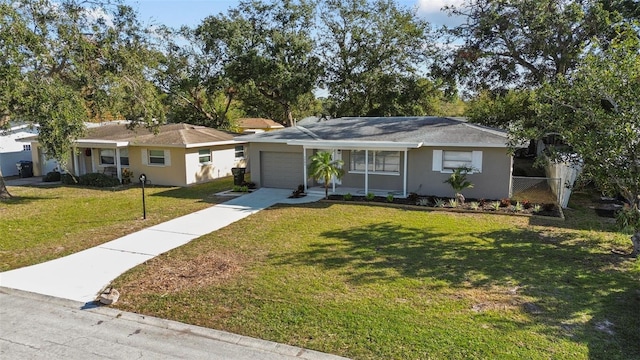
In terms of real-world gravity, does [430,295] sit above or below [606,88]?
below

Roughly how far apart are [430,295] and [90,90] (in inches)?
603

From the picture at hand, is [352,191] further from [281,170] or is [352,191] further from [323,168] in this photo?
[281,170]

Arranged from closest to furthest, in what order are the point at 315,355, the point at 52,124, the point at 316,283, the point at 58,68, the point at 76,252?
1. the point at 315,355
2. the point at 316,283
3. the point at 76,252
4. the point at 52,124
5. the point at 58,68

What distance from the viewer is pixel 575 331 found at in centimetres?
588

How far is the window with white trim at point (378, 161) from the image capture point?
667 inches

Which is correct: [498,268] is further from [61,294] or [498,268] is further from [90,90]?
[90,90]

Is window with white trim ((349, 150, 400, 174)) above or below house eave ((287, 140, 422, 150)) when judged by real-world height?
below

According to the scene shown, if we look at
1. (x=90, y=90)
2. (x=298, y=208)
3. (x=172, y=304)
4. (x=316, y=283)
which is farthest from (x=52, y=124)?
(x=316, y=283)

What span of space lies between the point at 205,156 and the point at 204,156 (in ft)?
0.28

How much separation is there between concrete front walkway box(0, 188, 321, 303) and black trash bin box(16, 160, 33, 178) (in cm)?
1677

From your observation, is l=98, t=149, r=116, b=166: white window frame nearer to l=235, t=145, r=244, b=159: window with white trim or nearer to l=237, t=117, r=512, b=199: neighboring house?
l=235, t=145, r=244, b=159: window with white trim

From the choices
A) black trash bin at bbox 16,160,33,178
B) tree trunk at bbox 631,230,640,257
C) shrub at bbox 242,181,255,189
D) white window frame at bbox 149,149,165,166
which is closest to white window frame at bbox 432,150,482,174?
tree trunk at bbox 631,230,640,257

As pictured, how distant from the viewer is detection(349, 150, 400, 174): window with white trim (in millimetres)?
16953

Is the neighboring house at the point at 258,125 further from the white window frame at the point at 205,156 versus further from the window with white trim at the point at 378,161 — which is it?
the window with white trim at the point at 378,161
